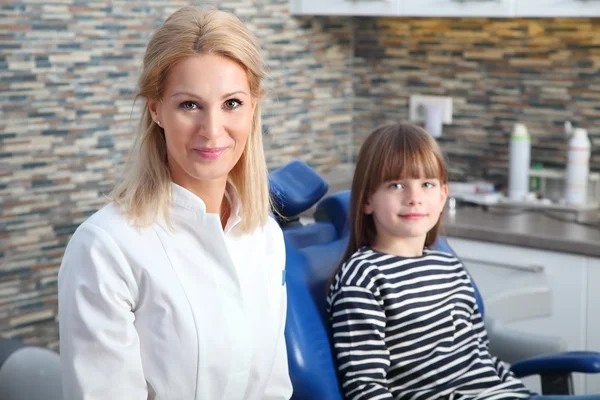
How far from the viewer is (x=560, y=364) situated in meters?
2.01

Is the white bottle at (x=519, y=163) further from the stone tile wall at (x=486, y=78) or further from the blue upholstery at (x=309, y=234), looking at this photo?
the blue upholstery at (x=309, y=234)

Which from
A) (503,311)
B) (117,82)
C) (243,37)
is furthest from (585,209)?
(243,37)

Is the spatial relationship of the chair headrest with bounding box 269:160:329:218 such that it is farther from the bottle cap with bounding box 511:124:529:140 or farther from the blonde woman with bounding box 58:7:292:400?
the bottle cap with bounding box 511:124:529:140

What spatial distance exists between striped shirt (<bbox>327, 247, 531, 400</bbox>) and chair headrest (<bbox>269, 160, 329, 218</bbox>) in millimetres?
165

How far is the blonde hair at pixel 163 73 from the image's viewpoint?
1369 mm

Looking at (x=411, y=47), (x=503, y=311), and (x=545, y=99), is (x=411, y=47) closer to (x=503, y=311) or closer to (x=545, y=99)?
(x=545, y=99)

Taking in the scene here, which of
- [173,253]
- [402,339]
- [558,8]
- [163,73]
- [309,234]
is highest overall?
[558,8]

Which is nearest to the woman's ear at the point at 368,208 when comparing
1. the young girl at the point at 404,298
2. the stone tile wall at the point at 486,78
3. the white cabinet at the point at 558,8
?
the young girl at the point at 404,298

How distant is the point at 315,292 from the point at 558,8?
125cm

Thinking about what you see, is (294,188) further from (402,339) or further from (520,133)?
(520,133)

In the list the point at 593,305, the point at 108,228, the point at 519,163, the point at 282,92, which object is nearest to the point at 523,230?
the point at 593,305

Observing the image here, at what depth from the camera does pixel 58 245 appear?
262 cm

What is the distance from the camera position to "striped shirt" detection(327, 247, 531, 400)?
1.87 m

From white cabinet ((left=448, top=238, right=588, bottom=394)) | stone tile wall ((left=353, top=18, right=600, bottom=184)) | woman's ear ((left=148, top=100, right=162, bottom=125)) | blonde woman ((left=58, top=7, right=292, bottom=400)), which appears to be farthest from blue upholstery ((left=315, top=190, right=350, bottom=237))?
stone tile wall ((left=353, top=18, right=600, bottom=184))
